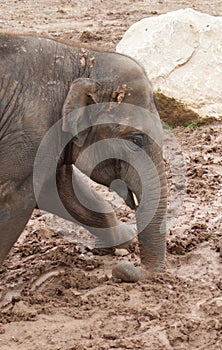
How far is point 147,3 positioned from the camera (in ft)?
40.5

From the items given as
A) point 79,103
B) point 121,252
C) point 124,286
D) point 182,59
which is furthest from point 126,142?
point 182,59

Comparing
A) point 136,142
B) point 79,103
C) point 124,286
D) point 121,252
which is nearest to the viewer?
point 79,103

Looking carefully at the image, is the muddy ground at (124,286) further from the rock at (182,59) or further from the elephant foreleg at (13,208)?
the rock at (182,59)

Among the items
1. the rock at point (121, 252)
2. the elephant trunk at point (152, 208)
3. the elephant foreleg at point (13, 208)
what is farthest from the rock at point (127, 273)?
the elephant foreleg at point (13, 208)

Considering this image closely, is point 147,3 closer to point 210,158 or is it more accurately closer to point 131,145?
point 210,158

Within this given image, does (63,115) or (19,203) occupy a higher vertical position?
(63,115)

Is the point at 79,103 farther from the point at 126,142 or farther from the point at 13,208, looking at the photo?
the point at 13,208

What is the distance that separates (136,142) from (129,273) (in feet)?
2.42

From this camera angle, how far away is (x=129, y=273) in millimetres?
4617

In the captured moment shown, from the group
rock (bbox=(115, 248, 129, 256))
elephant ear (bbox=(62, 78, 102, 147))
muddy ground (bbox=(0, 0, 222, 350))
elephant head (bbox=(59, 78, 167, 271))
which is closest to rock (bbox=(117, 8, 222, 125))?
muddy ground (bbox=(0, 0, 222, 350))

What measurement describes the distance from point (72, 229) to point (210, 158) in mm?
1508

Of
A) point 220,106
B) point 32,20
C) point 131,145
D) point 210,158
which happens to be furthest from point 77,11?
point 131,145

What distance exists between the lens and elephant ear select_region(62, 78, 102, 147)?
425 cm

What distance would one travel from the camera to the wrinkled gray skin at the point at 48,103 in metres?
4.30
